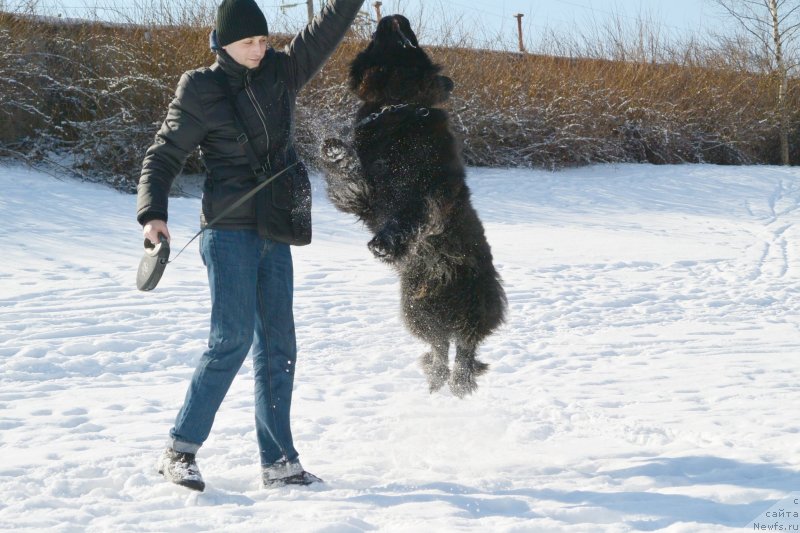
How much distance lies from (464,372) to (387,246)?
0.79 m

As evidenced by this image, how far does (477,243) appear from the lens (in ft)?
12.0

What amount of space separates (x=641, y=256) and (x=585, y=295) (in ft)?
7.09

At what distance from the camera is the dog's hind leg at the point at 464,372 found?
3719 mm

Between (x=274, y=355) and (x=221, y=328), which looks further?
(x=274, y=355)

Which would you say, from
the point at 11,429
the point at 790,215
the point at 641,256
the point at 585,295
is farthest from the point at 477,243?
the point at 790,215

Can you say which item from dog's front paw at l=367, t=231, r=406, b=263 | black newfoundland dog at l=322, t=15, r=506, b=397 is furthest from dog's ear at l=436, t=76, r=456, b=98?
dog's front paw at l=367, t=231, r=406, b=263

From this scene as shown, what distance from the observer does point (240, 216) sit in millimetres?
2660

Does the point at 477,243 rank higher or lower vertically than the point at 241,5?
lower

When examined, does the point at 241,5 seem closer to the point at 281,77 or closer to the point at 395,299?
the point at 281,77

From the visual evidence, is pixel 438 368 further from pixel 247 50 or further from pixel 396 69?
pixel 247 50

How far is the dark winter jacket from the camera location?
8.57 feet

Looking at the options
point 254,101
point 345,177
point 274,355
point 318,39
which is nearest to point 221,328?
point 274,355

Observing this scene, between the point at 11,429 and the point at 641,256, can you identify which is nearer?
the point at 11,429

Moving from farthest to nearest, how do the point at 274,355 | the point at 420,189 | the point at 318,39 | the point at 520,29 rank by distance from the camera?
the point at 520,29 → the point at 420,189 → the point at 318,39 → the point at 274,355
